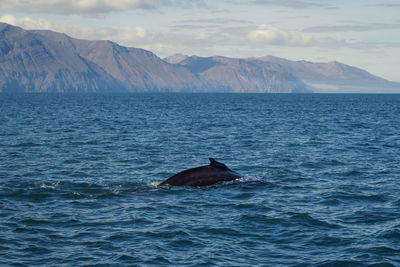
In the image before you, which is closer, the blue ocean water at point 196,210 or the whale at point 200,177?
the blue ocean water at point 196,210

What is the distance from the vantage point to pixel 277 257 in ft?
41.5

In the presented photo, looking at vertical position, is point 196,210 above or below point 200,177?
below

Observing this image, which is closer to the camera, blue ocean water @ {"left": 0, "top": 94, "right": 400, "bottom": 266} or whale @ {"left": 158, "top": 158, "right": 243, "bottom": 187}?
blue ocean water @ {"left": 0, "top": 94, "right": 400, "bottom": 266}

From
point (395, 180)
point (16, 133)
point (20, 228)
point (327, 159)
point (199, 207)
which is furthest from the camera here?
point (16, 133)

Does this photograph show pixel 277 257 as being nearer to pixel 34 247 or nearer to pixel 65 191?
pixel 34 247

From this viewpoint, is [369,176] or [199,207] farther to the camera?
[369,176]

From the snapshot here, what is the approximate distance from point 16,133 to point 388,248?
41.5 metres

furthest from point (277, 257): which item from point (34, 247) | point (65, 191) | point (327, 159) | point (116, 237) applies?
point (327, 159)

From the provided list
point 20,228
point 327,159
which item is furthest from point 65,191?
point 327,159

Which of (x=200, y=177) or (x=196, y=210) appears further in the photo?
(x=200, y=177)

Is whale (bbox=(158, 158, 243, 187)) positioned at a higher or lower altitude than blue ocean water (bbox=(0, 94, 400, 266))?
higher

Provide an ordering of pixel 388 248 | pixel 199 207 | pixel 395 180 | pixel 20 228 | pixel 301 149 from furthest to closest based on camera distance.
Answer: pixel 301 149 < pixel 395 180 < pixel 199 207 < pixel 20 228 < pixel 388 248

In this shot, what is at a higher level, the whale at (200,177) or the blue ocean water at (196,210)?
the whale at (200,177)

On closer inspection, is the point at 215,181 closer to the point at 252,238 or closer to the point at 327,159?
the point at 252,238
